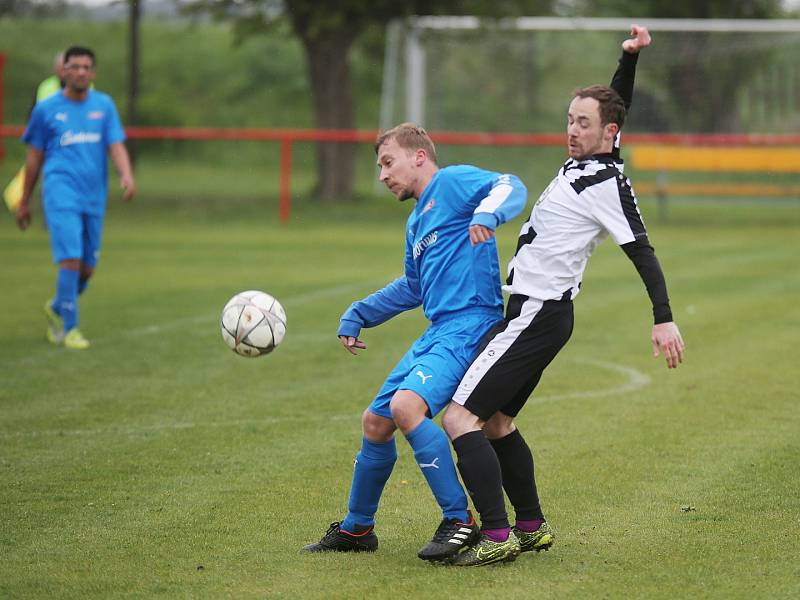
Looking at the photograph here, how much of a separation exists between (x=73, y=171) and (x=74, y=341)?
54.3 inches

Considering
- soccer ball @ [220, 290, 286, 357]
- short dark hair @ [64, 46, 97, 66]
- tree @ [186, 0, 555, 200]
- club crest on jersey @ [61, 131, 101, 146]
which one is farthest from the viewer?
tree @ [186, 0, 555, 200]

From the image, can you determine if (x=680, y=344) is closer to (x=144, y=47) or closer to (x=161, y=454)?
(x=161, y=454)

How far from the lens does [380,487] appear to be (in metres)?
4.88

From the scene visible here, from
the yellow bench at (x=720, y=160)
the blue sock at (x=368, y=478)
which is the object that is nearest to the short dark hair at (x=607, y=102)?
the blue sock at (x=368, y=478)

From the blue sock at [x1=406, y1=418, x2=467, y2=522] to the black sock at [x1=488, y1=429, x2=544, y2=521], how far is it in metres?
0.29

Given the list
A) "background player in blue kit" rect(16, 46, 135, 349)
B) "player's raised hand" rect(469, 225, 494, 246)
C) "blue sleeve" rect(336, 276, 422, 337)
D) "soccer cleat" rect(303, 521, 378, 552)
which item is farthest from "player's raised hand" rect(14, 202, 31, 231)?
"player's raised hand" rect(469, 225, 494, 246)

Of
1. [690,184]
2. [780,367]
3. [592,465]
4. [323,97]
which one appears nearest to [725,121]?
[690,184]

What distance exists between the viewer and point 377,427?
15.7 feet

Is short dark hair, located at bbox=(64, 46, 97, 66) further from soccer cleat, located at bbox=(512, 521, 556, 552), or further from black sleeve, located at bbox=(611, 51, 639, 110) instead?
soccer cleat, located at bbox=(512, 521, 556, 552)

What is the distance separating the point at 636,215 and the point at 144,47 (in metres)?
37.4

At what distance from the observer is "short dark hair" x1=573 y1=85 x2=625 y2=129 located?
4.70m

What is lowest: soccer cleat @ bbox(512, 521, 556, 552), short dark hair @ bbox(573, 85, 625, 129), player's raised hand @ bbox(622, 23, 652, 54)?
soccer cleat @ bbox(512, 521, 556, 552)

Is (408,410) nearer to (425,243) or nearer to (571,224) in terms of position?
(425,243)

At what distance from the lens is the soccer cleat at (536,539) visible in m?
4.84
